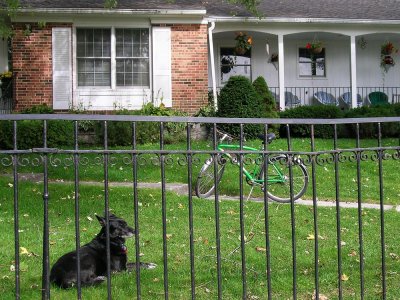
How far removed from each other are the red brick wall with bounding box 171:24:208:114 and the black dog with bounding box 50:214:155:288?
36.9 feet

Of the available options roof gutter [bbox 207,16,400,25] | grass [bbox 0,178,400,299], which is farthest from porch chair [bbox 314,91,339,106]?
grass [bbox 0,178,400,299]

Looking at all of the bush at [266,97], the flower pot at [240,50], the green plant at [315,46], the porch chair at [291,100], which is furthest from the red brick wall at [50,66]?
the green plant at [315,46]

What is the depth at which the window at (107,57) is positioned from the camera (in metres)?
16.0

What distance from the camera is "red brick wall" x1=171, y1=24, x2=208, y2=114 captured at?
16.2 m

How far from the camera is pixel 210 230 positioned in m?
6.88

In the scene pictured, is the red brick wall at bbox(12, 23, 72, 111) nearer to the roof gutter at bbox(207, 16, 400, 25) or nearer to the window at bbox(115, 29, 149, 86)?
the window at bbox(115, 29, 149, 86)

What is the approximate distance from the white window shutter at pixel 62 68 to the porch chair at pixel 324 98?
8.40 metres

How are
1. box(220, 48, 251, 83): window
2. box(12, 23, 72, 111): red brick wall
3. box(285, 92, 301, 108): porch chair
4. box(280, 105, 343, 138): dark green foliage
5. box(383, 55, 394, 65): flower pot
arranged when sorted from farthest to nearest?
box(383, 55, 394, 65): flower pot < box(220, 48, 251, 83): window < box(285, 92, 301, 108): porch chair < box(12, 23, 72, 111): red brick wall < box(280, 105, 343, 138): dark green foliage

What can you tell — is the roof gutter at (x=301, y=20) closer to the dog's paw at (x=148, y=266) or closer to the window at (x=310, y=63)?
the window at (x=310, y=63)

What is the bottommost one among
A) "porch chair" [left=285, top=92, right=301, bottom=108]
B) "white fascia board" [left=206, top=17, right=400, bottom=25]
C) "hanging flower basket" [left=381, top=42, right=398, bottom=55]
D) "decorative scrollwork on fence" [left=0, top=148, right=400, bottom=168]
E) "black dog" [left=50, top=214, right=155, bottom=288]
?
"black dog" [left=50, top=214, right=155, bottom=288]

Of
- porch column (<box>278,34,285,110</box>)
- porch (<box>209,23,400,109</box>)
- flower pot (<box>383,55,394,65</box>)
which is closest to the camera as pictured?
porch column (<box>278,34,285,110</box>)

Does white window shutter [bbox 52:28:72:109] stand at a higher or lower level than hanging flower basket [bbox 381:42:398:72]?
lower

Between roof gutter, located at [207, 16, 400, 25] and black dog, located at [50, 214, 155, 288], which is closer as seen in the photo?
black dog, located at [50, 214, 155, 288]

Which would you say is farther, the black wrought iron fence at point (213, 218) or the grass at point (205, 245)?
the grass at point (205, 245)
